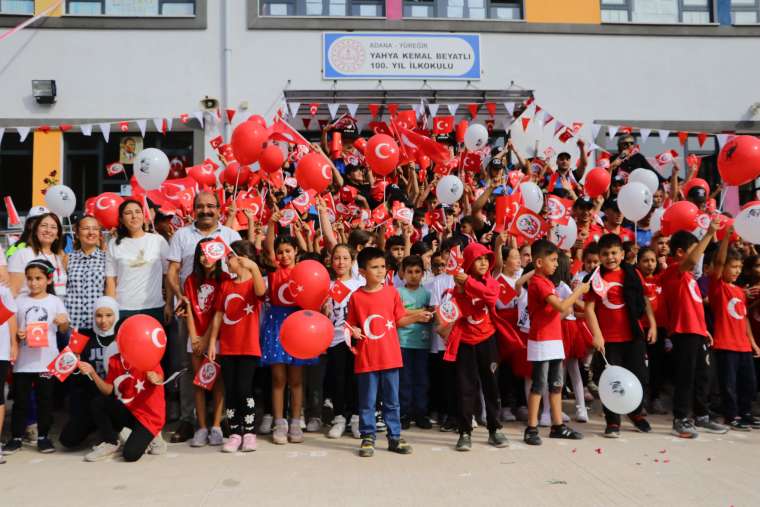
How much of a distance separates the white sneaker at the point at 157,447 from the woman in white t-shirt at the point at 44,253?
1559mm

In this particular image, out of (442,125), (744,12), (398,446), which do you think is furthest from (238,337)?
(744,12)

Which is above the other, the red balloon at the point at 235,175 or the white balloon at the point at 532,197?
the red balloon at the point at 235,175

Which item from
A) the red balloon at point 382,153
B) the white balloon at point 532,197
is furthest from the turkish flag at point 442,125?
the red balloon at point 382,153

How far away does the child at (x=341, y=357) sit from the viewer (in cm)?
513

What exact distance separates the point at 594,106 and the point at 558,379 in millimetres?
8049

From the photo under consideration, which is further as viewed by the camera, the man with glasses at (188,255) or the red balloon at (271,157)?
the red balloon at (271,157)

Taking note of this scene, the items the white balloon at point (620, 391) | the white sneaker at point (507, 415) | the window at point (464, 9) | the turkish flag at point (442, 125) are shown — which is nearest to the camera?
the white balloon at point (620, 391)

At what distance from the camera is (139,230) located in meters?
5.29

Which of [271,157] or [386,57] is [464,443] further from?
[386,57]

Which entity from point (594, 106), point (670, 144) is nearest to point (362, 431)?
point (594, 106)

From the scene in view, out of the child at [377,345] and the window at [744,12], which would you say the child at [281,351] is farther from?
the window at [744,12]

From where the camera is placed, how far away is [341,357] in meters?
5.33

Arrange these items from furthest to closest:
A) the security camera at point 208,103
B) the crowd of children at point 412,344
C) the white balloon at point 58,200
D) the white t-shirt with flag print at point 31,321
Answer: the security camera at point 208,103 → the white balloon at point 58,200 → the white t-shirt with flag print at point 31,321 → the crowd of children at point 412,344

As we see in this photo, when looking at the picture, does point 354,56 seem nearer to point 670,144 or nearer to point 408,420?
point 670,144
